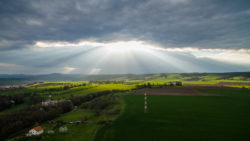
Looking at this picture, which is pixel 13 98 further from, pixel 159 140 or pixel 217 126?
pixel 217 126

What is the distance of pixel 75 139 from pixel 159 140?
16118 mm

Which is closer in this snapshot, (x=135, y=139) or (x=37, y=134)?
(x=135, y=139)

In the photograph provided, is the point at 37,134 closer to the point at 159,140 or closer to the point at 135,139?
the point at 135,139

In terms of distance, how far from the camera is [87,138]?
85.4 ft

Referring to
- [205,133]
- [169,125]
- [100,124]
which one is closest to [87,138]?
[100,124]

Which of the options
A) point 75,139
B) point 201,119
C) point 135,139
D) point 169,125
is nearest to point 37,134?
point 75,139

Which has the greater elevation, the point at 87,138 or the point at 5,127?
the point at 87,138

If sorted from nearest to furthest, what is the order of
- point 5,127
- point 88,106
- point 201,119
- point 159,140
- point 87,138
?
point 159,140 < point 87,138 < point 201,119 < point 5,127 < point 88,106

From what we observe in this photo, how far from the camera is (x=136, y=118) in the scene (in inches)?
1393

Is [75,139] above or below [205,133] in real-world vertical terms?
below

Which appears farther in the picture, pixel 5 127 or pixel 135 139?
pixel 5 127

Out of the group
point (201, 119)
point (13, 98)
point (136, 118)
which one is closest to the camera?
point (201, 119)

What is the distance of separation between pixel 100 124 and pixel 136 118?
372 inches

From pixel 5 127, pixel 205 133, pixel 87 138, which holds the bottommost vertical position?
pixel 5 127
